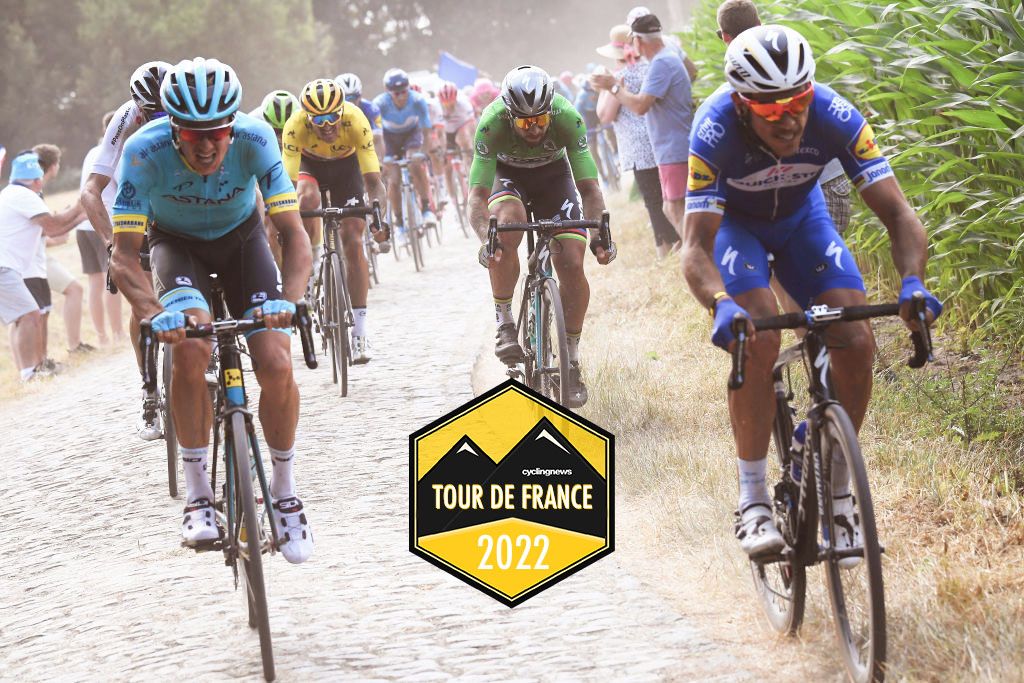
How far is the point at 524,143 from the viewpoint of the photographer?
7.83 meters

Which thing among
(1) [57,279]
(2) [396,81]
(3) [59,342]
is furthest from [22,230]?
(3) [59,342]

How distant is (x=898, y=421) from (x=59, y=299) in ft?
73.4

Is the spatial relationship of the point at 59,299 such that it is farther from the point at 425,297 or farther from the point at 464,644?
the point at 464,644

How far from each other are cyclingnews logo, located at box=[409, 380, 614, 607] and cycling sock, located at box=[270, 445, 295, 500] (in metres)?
0.98

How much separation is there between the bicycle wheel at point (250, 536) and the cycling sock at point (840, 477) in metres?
2.03

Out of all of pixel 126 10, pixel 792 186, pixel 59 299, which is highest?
pixel 126 10

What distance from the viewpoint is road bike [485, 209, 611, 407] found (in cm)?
745

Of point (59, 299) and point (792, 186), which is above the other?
point (792, 186)

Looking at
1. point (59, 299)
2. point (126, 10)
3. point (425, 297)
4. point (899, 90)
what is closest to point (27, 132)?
point (126, 10)

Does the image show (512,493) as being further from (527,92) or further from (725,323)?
(725,323)

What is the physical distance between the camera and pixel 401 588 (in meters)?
5.68

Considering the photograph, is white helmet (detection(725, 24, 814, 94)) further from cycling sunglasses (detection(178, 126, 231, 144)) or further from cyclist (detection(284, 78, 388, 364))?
cyclist (detection(284, 78, 388, 364))

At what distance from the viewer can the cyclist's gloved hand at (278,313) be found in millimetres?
4828

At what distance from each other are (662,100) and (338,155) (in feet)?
9.15
